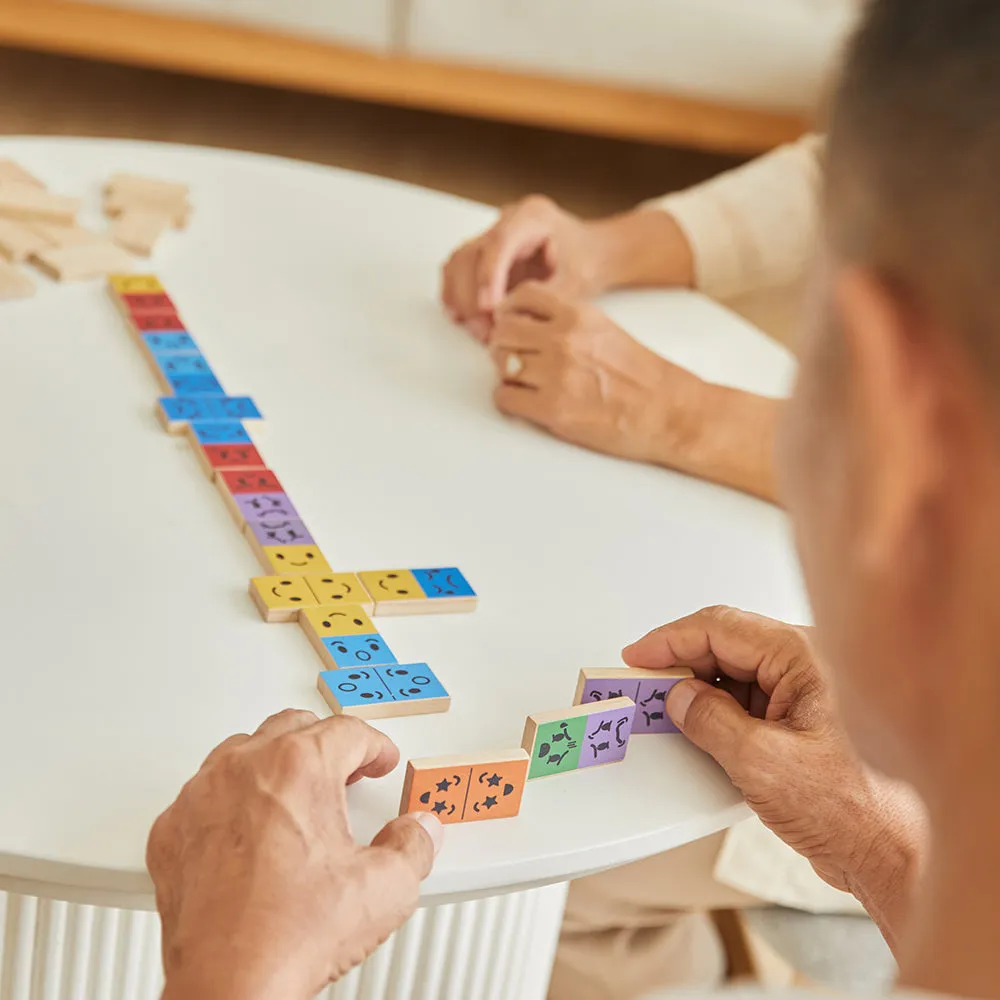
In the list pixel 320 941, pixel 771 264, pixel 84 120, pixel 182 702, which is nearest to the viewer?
pixel 320 941

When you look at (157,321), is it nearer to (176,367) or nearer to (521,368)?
(176,367)

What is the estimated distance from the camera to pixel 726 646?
0.91 m

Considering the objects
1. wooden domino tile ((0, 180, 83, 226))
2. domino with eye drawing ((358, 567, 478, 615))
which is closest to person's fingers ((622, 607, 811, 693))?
domino with eye drawing ((358, 567, 478, 615))

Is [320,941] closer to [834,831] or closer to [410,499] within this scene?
[834,831]

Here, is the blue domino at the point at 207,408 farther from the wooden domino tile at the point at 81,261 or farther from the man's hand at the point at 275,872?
the man's hand at the point at 275,872

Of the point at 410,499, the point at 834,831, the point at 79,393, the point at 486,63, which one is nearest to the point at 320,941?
the point at 834,831

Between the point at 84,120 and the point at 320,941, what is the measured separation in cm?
267

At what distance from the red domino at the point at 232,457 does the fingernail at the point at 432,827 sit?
0.37 m

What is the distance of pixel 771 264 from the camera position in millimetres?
1651

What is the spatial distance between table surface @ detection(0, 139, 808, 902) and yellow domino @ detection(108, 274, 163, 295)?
2 centimetres

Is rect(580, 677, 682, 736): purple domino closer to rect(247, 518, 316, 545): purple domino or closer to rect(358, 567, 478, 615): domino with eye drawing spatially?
rect(358, 567, 478, 615): domino with eye drawing

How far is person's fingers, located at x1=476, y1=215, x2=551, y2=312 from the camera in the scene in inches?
53.9

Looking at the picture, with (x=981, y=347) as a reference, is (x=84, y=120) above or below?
below

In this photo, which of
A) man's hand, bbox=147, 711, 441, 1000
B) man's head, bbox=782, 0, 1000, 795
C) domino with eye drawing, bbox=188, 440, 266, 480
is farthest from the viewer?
domino with eye drawing, bbox=188, 440, 266, 480
